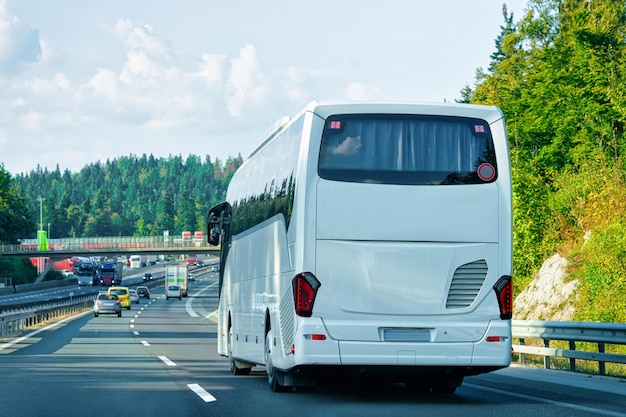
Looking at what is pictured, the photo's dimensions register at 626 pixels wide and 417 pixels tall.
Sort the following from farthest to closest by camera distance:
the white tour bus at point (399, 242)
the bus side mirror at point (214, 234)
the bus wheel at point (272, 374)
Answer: the bus side mirror at point (214, 234) < the bus wheel at point (272, 374) < the white tour bus at point (399, 242)

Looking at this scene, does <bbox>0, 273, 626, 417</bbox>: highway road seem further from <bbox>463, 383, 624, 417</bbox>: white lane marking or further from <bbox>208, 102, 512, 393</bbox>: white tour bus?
<bbox>208, 102, 512, 393</bbox>: white tour bus

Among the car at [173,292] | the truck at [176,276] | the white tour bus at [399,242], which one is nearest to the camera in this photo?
the white tour bus at [399,242]

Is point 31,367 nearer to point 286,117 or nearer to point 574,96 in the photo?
point 286,117

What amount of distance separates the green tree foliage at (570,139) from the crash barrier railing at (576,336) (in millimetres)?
14532

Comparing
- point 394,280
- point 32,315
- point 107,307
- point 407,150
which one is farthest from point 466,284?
point 107,307

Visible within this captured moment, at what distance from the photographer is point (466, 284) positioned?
1283 centimetres

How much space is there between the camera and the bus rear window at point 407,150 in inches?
506

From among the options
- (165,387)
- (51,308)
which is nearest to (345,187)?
(165,387)

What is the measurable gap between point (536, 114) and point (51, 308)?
26076mm

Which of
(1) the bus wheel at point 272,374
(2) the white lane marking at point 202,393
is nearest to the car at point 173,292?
(2) the white lane marking at point 202,393

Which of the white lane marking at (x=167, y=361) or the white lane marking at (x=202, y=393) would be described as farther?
the white lane marking at (x=167, y=361)

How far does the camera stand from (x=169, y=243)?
13588 cm

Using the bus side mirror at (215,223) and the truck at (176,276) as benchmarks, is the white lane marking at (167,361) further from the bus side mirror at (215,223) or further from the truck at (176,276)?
the truck at (176,276)

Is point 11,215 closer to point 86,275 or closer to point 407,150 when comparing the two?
point 86,275
